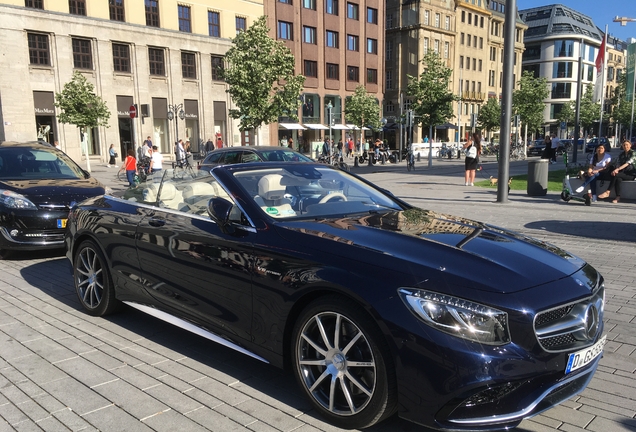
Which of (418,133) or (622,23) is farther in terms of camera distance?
(418,133)

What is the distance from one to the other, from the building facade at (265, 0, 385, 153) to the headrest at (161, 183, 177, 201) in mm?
48575

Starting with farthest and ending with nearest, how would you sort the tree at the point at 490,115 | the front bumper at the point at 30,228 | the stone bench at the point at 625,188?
1. the tree at the point at 490,115
2. the stone bench at the point at 625,188
3. the front bumper at the point at 30,228

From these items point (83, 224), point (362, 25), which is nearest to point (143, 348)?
point (83, 224)

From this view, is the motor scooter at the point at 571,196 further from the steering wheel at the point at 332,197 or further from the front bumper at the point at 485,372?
the front bumper at the point at 485,372

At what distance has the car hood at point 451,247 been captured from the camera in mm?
2982

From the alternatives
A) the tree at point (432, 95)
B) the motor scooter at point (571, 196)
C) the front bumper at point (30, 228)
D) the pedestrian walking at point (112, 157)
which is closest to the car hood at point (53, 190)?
the front bumper at point (30, 228)

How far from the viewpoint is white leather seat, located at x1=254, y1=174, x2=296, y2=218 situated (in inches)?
154

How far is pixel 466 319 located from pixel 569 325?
669mm

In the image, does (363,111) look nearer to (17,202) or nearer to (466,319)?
(17,202)

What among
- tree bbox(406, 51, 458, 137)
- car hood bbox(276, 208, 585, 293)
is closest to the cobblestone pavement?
car hood bbox(276, 208, 585, 293)

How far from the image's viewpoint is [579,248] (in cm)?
818

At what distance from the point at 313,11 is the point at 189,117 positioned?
1997cm

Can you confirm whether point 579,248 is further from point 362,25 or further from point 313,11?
point 362,25

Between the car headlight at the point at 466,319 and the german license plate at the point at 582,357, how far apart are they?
1.49ft
